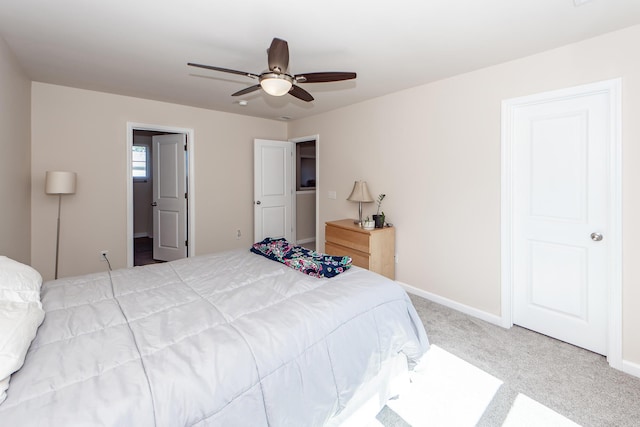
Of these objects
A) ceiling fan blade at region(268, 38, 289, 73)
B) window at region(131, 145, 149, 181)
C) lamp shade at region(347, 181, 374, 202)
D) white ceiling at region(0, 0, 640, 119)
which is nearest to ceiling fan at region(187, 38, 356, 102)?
ceiling fan blade at region(268, 38, 289, 73)

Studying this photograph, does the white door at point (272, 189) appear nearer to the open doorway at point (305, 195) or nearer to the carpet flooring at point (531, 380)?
the open doorway at point (305, 195)

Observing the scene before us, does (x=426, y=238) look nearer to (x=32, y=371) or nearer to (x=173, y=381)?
(x=173, y=381)

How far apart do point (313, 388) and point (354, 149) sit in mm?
3312

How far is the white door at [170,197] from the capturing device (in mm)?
4406

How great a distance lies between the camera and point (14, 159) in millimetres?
2660

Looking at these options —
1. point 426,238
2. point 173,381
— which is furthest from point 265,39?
point 426,238

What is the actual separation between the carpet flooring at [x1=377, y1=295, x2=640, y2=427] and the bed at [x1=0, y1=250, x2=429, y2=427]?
0.48 metres

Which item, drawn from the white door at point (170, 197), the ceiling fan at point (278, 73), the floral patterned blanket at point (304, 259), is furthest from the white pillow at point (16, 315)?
the white door at point (170, 197)

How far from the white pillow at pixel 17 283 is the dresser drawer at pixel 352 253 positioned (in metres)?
2.76

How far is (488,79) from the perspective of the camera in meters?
2.73

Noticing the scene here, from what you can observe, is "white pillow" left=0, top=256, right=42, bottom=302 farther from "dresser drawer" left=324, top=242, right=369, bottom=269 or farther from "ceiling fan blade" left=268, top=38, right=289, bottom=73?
"dresser drawer" left=324, top=242, right=369, bottom=269

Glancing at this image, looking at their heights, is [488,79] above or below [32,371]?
above

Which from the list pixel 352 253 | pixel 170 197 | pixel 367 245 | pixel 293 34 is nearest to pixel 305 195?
pixel 170 197

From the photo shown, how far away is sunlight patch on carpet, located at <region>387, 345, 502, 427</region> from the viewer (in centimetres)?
168
